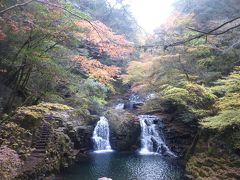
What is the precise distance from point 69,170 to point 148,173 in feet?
12.6

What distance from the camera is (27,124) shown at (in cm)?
1427

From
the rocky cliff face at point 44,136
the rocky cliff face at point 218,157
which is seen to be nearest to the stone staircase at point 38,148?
the rocky cliff face at point 44,136

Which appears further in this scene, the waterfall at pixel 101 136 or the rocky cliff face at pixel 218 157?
the waterfall at pixel 101 136

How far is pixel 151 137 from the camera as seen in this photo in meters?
21.9

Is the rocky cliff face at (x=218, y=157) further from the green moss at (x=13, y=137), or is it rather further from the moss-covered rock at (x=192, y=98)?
the green moss at (x=13, y=137)

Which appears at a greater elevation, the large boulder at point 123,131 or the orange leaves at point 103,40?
the orange leaves at point 103,40

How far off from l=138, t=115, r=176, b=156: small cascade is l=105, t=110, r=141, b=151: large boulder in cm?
51

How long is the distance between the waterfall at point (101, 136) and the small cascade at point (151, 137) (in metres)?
2.50

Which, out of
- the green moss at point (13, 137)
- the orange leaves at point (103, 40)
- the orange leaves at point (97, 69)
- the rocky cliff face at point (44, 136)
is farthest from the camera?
the orange leaves at point (97, 69)

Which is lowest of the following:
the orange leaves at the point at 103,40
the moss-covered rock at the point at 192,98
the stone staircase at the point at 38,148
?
the stone staircase at the point at 38,148

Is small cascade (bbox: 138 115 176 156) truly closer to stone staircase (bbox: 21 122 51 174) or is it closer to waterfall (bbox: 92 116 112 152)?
waterfall (bbox: 92 116 112 152)

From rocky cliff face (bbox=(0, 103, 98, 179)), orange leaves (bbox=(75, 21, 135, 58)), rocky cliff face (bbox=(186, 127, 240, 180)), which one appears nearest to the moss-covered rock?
rocky cliff face (bbox=(186, 127, 240, 180))

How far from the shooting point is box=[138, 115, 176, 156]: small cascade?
20.8 m

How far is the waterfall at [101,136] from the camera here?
21.1m
